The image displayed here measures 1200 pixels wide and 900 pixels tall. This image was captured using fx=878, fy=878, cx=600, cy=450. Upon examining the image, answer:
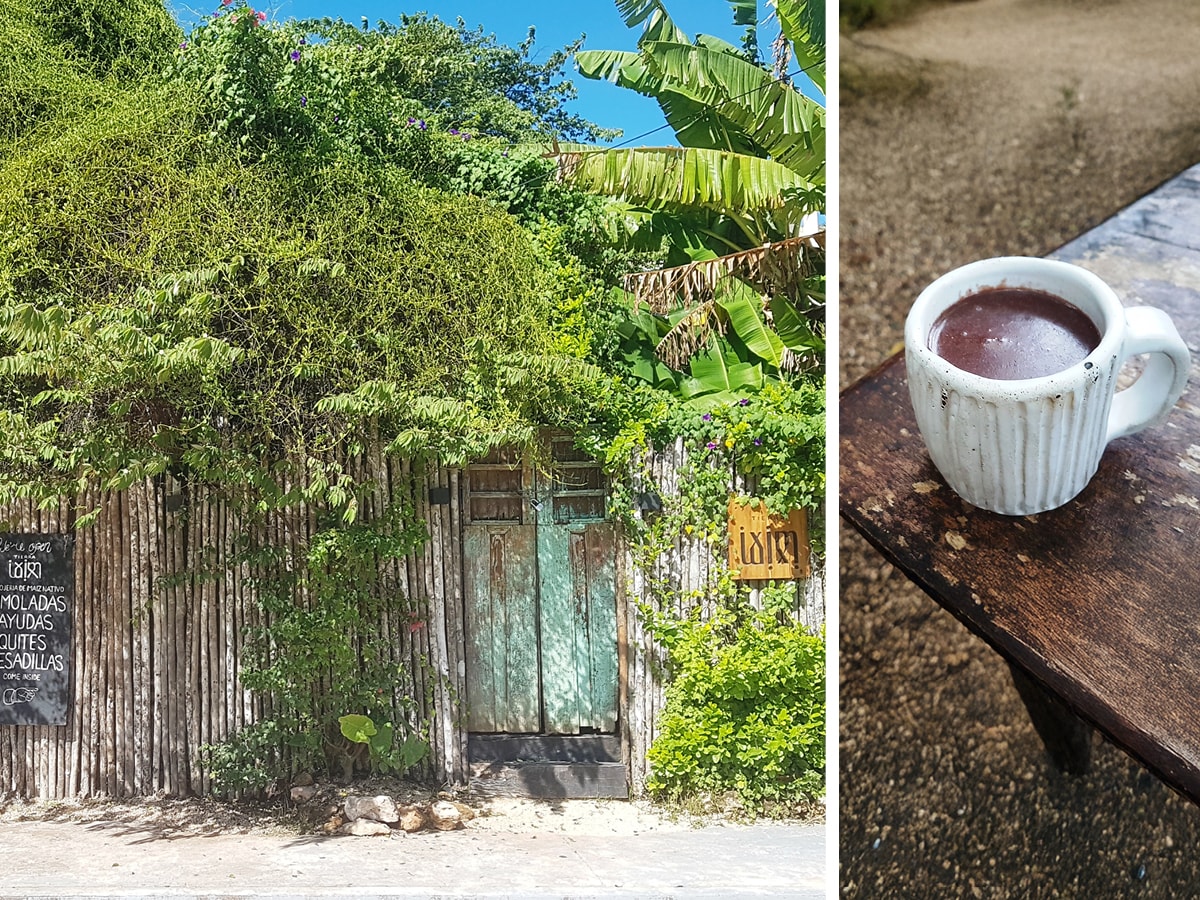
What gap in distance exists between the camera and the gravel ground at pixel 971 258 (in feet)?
4.75

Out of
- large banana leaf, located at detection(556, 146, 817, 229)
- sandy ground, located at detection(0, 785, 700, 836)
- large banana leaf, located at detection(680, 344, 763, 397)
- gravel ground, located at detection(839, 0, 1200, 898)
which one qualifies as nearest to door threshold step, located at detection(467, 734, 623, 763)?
sandy ground, located at detection(0, 785, 700, 836)

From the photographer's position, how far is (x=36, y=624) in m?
3.54

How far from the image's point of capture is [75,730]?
11.7 feet

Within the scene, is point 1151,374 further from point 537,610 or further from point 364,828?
point 364,828

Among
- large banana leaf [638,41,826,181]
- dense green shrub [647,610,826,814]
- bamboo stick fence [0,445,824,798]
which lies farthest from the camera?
large banana leaf [638,41,826,181]

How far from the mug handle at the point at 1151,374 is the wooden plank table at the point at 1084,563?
0.25 ft

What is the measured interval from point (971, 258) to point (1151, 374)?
78 centimetres

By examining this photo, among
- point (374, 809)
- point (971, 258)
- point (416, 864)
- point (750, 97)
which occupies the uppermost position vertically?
point (750, 97)

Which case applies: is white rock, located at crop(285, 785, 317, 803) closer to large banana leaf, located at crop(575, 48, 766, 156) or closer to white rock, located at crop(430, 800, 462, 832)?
white rock, located at crop(430, 800, 462, 832)

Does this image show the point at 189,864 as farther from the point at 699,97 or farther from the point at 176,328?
the point at 699,97

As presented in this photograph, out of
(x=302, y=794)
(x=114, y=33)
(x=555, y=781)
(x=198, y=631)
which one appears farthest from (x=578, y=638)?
(x=114, y=33)

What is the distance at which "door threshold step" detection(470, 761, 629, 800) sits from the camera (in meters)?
3.51

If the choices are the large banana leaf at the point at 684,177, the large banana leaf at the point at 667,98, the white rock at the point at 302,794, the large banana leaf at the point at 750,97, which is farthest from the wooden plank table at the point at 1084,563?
the large banana leaf at the point at 667,98

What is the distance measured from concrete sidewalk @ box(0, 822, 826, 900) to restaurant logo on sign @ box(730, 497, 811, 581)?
37.9 inches
